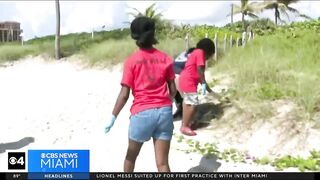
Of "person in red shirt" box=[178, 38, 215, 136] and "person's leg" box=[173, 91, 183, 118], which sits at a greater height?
"person in red shirt" box=[178, 38, 215, 136]

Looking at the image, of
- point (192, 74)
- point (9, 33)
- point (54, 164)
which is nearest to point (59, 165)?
point (54, 164)

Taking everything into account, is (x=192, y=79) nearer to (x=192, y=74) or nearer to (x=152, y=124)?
(x=192, y=74)

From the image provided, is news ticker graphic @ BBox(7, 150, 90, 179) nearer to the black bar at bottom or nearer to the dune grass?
the black bar at bottom

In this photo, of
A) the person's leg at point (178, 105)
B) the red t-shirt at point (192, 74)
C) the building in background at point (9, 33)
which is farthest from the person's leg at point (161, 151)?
the building in background at point (9, 33)

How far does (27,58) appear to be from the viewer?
744 inches

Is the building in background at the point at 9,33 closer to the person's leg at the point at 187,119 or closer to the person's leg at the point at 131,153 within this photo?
the person's leg at the point at 187,119

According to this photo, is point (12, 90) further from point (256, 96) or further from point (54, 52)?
point (54, 52)

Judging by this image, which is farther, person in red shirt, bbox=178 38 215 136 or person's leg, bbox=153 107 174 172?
person in red shirt, bbox=178 38 215 136

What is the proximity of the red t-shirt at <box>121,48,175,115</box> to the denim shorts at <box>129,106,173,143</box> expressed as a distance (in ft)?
0.14

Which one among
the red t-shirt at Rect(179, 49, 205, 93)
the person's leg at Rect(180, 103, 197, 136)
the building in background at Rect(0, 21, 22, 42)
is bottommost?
the person's leg at Rect(180, 103, 197, 136)

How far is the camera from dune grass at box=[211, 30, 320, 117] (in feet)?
20.5

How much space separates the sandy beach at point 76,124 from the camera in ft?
18.0

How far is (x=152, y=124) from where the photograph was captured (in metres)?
3.85

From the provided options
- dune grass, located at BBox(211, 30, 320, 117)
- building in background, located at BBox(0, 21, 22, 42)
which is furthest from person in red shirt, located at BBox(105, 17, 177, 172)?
building in background, located at BBox(0, 21, 22, 42)
